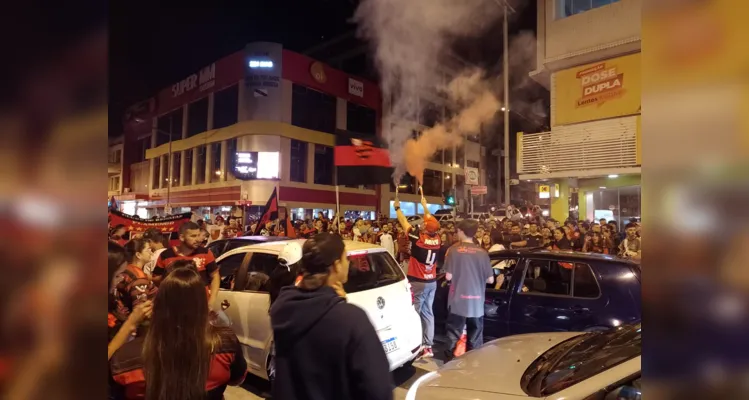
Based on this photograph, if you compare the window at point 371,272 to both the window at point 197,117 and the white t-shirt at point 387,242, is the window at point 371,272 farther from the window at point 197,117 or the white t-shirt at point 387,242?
the window at point 197,117

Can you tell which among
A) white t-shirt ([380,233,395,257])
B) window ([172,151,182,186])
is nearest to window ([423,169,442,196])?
window ([172,151,182,186])

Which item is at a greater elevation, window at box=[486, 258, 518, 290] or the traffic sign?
the traffic sign

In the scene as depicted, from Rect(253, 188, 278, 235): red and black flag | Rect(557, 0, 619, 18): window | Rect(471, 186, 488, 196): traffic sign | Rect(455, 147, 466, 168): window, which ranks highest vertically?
Rect(557, 0, 619, 18): window

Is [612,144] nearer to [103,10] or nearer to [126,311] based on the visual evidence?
[126,311]

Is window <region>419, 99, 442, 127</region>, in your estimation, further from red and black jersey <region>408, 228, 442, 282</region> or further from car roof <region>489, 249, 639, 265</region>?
car roof <region>489, 249, 639, 265</region>

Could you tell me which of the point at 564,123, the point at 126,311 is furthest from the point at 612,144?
the point at 126,311

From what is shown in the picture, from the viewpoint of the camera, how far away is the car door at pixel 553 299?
481cm

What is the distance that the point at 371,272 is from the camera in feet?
16.1

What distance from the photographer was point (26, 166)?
2.90 ft

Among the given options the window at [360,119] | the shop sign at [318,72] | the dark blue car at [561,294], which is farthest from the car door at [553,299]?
the window at [360,119]

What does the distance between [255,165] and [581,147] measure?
697 inches

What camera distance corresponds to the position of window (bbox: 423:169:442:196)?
37469mm

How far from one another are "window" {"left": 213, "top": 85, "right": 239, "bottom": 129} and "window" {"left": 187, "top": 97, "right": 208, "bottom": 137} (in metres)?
1.41

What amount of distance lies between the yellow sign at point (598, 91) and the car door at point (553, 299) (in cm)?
1059
